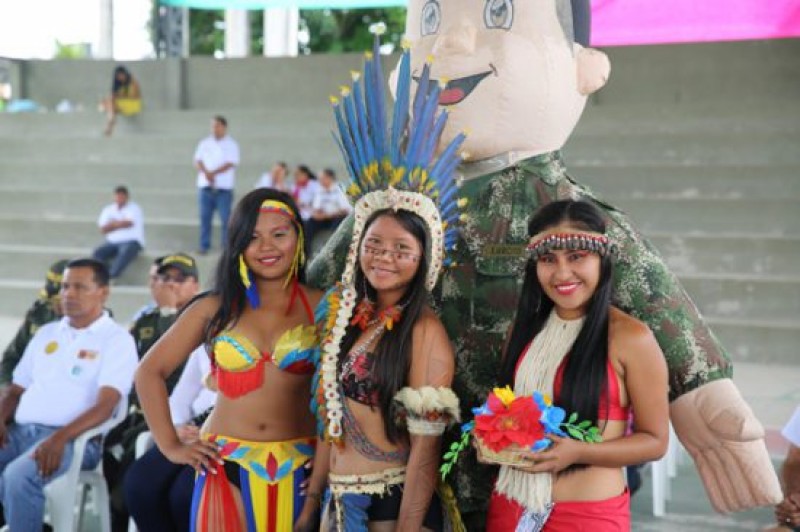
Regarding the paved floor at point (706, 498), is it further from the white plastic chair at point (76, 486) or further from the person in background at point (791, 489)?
the person in background at point (791, 489)

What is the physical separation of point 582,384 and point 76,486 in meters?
2.07

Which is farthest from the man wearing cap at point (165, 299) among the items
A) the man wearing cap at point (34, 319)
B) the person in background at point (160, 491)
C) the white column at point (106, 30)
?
the white column at point (106, 30)

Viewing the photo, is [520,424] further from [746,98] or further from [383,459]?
[746,98]

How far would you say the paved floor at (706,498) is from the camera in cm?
412

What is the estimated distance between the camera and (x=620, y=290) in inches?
103

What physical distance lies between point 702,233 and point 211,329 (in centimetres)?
667

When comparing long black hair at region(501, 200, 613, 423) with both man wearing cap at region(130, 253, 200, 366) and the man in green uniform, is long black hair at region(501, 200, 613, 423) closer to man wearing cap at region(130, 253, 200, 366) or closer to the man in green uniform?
the man in green uniform

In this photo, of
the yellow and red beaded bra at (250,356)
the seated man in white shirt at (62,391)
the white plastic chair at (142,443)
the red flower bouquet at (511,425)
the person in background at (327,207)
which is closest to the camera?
the red flower bouquet at (511,425)

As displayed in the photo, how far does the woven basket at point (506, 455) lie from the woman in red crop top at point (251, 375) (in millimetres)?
593

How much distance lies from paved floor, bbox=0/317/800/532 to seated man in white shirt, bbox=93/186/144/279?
531 centimetres

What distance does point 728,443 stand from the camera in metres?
2.53

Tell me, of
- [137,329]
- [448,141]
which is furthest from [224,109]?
[448,141]

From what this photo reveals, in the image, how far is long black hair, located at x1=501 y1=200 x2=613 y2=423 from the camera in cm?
219

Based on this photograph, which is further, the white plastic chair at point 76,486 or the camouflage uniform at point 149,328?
the camouflage uniform at point 149,328
